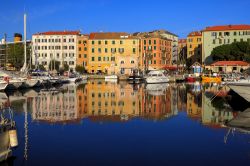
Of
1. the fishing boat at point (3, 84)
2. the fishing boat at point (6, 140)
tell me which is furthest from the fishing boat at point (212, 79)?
the fishing boat at point (6, 140)

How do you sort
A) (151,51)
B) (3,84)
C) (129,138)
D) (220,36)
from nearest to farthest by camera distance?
(129,138), (3,84), (220,36), (151,51)

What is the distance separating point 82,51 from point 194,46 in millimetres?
40218

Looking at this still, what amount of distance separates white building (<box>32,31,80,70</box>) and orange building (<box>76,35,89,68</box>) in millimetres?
1412

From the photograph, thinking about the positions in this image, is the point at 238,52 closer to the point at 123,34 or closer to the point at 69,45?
the point at 123,34

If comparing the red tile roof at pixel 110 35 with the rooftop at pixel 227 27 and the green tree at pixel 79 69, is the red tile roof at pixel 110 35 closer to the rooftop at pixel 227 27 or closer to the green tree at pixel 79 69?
the green tree at pixel 79 69

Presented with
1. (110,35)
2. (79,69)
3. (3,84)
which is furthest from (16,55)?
(3,84)

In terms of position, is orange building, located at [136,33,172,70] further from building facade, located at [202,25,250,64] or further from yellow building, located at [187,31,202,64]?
yellow building, located at [187,31,202,64]

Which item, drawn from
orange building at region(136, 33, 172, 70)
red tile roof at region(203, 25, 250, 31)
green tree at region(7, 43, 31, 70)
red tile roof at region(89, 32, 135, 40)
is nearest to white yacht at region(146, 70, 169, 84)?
orange building at region(136, 33, 172, 70)

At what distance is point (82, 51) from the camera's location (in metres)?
123

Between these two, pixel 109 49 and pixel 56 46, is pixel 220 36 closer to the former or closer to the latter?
pixel 109 49

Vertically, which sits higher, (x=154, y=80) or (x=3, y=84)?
(x=154, y=80)

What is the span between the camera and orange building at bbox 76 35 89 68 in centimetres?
12232

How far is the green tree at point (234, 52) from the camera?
101062mm

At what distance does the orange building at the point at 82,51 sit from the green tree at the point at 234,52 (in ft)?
133
